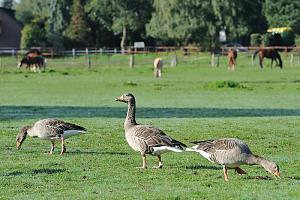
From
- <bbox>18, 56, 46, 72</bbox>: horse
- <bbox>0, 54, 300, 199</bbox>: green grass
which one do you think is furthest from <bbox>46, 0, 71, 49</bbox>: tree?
<bbox>0, 54, 300, 199</bbox>: green grass

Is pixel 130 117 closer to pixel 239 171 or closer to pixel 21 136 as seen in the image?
pixel 239 171

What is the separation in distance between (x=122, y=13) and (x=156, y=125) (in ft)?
277

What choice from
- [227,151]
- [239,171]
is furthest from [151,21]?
[227,151]

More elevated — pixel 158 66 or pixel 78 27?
pixel 78 27

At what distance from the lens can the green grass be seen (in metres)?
12.2

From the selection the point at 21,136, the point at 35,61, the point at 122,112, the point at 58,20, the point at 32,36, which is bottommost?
the point at 35,61

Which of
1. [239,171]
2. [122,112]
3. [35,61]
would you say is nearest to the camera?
[239,171]

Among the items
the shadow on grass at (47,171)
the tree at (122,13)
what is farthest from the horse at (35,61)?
the shadow on grass at (47,171)

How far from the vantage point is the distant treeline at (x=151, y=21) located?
295ft

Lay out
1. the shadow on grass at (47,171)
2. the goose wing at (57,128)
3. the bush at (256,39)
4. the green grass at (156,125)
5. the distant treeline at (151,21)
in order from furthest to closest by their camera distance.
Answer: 1. the bush at (256,39)
2. the distant treeline at (151,21)
3. the goose wing at (57,128)
4. the shadow on grass at (47,171)
5. the green grass at (156,125)

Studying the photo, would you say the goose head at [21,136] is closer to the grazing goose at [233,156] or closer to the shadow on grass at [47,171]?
the shadow on grass at [47,171]

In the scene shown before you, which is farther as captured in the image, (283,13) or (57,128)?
(283,13)

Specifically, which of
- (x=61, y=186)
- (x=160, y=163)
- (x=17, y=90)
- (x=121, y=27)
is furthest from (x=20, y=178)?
(x=121, y=27)

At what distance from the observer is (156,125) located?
74.8ft
